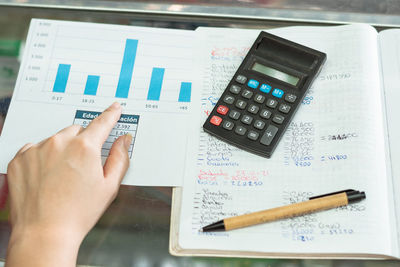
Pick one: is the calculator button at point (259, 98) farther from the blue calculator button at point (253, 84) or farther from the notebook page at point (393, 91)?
the notebook page at point (393, 91)

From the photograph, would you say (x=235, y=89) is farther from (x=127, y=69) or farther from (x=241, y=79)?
(x=127, y=69)

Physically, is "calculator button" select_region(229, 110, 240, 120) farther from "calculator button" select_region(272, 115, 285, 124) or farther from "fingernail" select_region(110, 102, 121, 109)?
"fingernail" select_region(110, 102, 121, 109)

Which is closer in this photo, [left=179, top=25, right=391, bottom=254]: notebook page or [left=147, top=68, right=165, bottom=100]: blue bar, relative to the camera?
[left=179, top=25, right=391, bottom=254]: notebook page

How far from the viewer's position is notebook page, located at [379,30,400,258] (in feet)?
1.66

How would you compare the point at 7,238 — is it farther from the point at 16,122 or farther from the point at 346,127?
the point at 346,127

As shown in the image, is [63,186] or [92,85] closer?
[63,186]

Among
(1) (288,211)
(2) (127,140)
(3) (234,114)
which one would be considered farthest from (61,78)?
(1) (288,211)

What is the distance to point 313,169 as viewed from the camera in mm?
508

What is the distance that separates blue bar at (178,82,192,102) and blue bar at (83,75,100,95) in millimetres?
118

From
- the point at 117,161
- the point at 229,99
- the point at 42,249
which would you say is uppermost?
the point at 229,99

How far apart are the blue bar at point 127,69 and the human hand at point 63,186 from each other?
7 cm

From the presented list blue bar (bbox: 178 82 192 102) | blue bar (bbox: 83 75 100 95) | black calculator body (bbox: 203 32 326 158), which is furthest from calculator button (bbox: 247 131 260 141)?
blue bar (bbox: 83 75 100 95)

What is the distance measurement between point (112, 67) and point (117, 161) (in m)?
0.16

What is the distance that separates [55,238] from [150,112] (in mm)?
203
